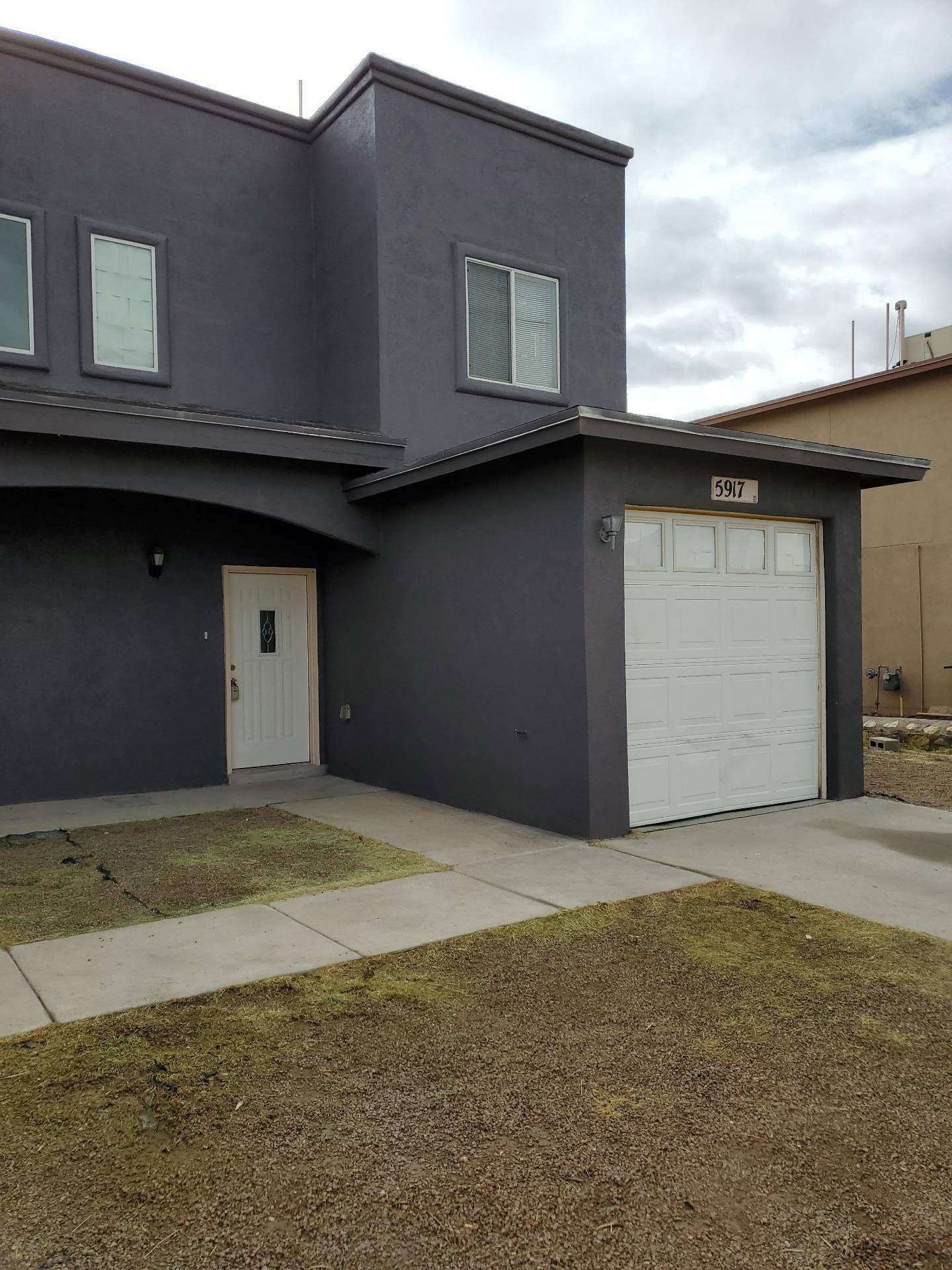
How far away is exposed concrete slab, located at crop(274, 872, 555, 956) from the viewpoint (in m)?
5.05

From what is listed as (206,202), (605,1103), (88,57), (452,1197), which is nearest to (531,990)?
(605,1103)

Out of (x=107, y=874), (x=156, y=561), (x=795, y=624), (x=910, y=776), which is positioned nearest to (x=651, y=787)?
(x=795, y=624)

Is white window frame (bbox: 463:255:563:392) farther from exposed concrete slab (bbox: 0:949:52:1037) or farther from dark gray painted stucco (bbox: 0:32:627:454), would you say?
exposed concrete slab (bbox: 0:949:52:1037)

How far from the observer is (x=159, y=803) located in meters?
9.02

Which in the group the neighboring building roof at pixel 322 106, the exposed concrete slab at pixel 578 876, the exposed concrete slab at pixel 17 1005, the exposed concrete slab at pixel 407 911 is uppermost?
the neighboring building roof at pixel 322 106

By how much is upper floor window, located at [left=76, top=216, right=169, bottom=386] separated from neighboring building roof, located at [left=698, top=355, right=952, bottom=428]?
7.53m

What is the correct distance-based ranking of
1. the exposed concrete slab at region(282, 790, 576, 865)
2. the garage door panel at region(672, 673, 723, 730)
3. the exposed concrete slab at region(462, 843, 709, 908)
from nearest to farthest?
the exposed concrete slab at region(462, 843, 709, 908), the exposed concrete slab at region(282, 790, 576, 865), the garage door panel at region(672, 673, 723, 730)

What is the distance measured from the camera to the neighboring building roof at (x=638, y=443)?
6758mm

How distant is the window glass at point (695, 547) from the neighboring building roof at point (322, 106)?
5462 mm

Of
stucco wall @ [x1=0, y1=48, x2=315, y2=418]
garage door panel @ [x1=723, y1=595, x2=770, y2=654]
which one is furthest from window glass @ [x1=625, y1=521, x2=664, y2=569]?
stucco wall @ [x1=0, y1=48, x2=315, y2=418]

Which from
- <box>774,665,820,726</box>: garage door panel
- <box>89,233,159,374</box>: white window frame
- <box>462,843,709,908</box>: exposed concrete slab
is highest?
<box>89,233,159,374</box>: white window frame

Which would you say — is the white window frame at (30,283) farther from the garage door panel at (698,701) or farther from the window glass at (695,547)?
the garage door panel at (698,701)

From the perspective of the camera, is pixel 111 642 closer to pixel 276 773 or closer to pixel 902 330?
pixel 276 773

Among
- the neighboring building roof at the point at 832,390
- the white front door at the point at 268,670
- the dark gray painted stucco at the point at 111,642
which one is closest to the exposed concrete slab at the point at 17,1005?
the dark gray painted stucco at the point at 111,642
